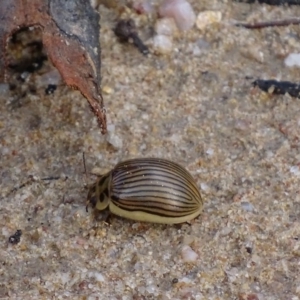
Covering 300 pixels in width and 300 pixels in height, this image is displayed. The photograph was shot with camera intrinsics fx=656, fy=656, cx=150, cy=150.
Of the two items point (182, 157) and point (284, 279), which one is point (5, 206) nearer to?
point (182, 157)

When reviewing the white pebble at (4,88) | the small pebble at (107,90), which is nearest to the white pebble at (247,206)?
the small pebble at (107,90)

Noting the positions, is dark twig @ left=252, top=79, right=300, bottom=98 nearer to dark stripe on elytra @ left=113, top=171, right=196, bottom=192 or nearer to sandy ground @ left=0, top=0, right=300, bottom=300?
sandy ground @ left=0, top=0, right=300, bottom=300

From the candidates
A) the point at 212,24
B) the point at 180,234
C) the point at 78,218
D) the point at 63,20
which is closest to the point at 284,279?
the point at 180,234

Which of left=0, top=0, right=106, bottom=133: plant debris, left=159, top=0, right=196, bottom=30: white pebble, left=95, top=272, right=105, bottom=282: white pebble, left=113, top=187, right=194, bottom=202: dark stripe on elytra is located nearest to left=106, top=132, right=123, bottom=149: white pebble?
left=0, top=0, right=106, bottom=133: plant debris

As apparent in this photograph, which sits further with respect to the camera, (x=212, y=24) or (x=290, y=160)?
(x=212, y=24)

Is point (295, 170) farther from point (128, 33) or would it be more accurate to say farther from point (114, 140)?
point (128, 33)

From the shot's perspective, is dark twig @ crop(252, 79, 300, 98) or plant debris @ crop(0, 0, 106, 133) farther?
dark twig @ crop(252, 79, 300, 98)
